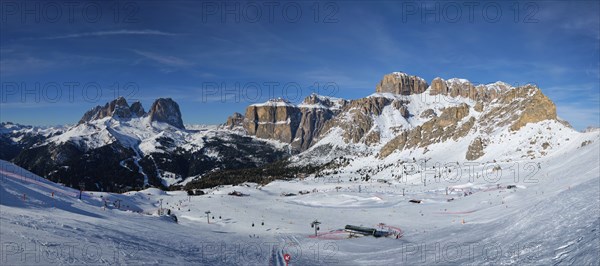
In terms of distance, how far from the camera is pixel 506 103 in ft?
594

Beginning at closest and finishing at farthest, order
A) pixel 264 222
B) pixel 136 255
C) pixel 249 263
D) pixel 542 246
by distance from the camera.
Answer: pixel 542 246 < pixel 136 255 < pixel 249 263 < pixel 264 222

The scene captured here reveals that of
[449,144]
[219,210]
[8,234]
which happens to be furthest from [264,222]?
[449,144]

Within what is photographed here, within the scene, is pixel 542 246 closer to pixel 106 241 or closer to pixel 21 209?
pixel 106 241

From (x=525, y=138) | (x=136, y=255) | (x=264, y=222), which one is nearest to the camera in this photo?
(x=136, y=255)

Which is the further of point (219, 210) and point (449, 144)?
point (449, 144)

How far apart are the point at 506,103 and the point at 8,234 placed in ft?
675

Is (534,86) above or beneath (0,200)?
above

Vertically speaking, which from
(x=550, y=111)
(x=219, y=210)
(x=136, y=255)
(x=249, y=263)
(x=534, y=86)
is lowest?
(x=219, y=210)

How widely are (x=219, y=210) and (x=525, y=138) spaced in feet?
410

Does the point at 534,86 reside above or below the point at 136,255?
above

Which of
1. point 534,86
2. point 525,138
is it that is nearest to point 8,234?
point 525,138

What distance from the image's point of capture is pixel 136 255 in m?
14.8

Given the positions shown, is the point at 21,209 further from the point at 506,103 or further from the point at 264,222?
the point at 506,103

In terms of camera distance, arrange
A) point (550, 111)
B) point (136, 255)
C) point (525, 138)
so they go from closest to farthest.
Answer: point (136, 255), point (525, 138), point (550, 111)
